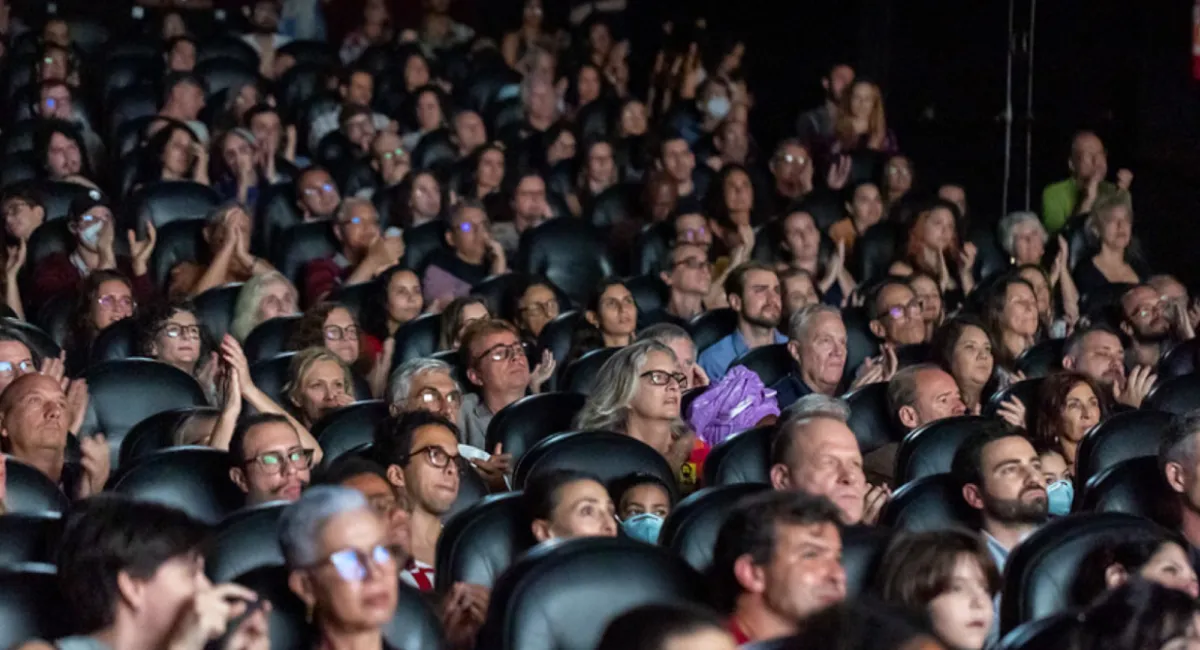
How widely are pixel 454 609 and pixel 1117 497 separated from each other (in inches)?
77.0

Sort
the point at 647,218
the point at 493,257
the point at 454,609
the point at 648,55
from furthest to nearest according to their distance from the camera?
the point at 648,55 → the point at 647,218 → the point at 493,257 → the point at 454,609

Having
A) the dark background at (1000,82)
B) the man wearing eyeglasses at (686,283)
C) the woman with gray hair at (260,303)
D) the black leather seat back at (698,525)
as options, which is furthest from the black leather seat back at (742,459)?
the dark background at (1000,82)

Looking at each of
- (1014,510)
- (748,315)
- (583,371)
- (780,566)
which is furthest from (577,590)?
(748,315)

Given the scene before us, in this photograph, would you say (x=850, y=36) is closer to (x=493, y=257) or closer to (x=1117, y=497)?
(x=493, y=257)

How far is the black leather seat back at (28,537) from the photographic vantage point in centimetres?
405

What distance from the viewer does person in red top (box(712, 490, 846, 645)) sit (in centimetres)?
370

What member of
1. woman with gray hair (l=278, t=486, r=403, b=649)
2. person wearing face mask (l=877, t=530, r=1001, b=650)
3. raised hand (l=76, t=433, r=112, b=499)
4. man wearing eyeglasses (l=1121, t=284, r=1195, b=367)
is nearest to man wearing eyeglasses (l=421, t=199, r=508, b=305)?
man wearing eyeglasses (l=1121, t=284, r=1195, b=367)

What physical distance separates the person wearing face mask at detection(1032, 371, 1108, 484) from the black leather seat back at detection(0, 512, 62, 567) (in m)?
3.18

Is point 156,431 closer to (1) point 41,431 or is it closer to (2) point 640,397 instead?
(1) point 41,431

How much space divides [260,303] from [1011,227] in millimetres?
3807

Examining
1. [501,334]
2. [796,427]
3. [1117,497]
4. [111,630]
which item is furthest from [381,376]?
[111,630]

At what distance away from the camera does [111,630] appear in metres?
3.32

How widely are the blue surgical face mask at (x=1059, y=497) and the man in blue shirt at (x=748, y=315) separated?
186 cm

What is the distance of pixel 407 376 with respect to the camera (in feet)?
18.8
